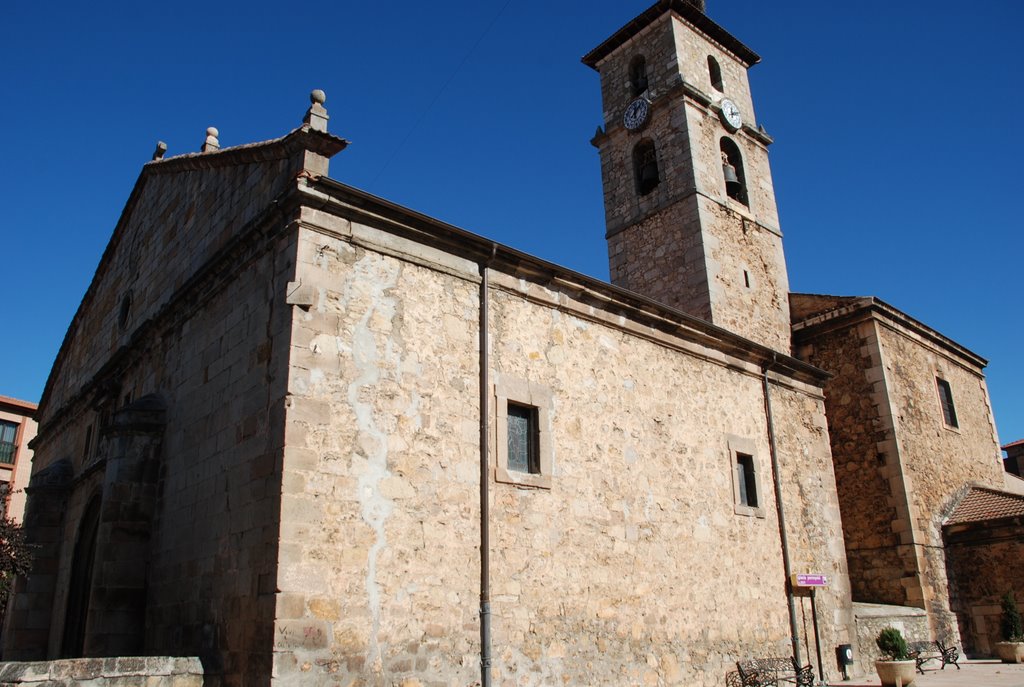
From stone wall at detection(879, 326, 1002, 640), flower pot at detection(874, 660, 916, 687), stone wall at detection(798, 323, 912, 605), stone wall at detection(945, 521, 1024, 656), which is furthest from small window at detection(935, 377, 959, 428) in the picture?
flower pot at detection(874, 660, 916, 687)

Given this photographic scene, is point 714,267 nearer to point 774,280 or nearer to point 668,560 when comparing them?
point 774,280

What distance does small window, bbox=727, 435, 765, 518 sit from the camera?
12.0 meters

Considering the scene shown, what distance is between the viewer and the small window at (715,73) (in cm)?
2089

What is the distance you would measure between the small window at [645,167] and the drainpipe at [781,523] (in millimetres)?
7629

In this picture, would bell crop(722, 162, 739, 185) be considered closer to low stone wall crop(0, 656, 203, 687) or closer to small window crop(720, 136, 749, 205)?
small window crop(720, 136, 749, 205)

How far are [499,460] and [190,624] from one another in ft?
12.0

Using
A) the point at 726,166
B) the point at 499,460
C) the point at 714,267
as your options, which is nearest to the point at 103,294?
the point at 499,460

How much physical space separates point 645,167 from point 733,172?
7.22 feet

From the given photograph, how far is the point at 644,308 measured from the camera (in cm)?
1138

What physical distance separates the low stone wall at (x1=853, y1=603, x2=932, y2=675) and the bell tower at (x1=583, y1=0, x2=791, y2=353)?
239 inches

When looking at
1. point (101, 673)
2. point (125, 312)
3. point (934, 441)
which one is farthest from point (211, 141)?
point (934, 441)

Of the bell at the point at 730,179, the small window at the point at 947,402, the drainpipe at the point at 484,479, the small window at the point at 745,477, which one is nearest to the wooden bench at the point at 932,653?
the small window at the point at 745,477

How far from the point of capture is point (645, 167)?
794 inches

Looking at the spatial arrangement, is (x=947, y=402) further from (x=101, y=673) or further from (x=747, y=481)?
(x=101, y=673)
